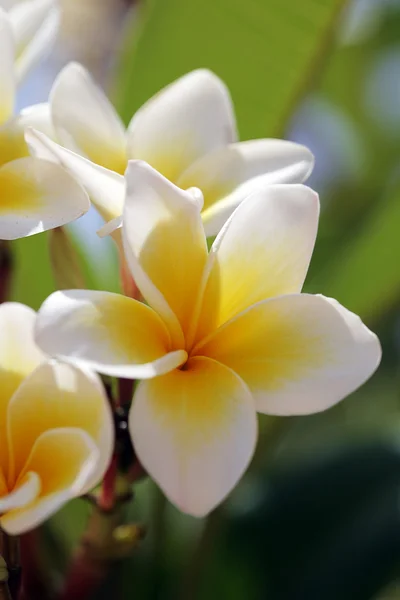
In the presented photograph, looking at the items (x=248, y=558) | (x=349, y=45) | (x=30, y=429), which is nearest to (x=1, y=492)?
(x=30, y=429)

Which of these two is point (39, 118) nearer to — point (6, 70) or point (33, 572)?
point (6, 70)

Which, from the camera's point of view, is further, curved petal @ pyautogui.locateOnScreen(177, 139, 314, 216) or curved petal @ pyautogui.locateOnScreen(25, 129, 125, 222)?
curved petal @ pyautogui.locateOnScreen(177, 139, 314, 216)

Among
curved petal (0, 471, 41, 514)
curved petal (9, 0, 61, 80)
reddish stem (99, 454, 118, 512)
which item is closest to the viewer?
curved petal (0, 471, 41, 514)

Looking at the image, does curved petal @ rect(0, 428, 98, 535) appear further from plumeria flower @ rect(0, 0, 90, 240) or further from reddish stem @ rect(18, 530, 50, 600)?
reddish stem @ rect(18, 530, 50, 600)

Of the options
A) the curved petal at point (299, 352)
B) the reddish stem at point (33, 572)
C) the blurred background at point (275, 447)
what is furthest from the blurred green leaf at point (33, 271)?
the curved petal at point (299, 352)

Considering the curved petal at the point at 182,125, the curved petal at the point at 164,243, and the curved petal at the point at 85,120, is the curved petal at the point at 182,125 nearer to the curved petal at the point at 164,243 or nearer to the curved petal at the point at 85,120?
the curved petal at the point at 85,120

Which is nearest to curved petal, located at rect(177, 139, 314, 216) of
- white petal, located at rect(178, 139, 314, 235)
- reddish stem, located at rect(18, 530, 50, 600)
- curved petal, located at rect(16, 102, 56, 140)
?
white petal, located at rect(178, 139, 314, 235)

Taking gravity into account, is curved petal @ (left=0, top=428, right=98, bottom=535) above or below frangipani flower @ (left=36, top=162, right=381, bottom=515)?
below
